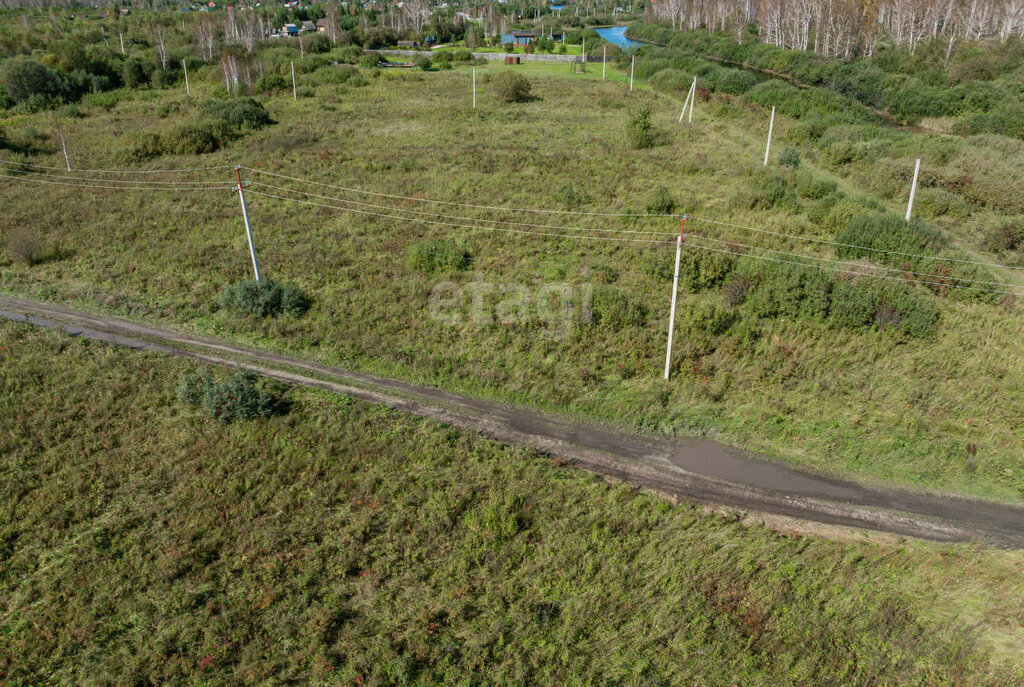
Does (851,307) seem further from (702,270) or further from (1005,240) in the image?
(1005,240)

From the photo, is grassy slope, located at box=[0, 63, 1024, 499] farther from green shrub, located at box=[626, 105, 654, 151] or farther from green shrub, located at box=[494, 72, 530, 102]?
green shrub, located at box=[494, 72, 530, 102]

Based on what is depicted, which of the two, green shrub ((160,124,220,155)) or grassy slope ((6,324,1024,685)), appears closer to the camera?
grassy slope ((6,324,1024,685))

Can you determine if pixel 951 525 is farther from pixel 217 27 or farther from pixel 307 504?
pixel 217 27

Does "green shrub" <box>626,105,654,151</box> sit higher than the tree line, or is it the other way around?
the tree line

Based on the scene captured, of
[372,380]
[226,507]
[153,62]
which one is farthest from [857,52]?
[226,507]

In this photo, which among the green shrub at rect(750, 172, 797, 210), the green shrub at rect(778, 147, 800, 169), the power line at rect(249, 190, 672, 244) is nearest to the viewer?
the power line at rect(249, 190, 672, 244)

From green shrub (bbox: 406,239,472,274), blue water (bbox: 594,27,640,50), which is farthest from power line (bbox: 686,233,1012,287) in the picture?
blue water (bbox: 594,27,640,50)
